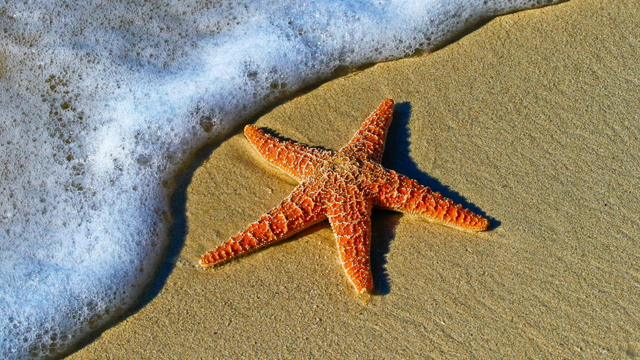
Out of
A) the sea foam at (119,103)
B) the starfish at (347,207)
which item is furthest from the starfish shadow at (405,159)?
the sea foam at (119,103)

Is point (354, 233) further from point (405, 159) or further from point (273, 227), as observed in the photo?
point (405, 159)

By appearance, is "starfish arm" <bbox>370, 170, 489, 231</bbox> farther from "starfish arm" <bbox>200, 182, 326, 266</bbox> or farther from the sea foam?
the sea foam

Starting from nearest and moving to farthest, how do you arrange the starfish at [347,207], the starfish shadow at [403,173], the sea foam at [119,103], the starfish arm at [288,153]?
the starfish at [347,207] → the starfish shadow at [403,173] → the sea foam at [119,103] → the starfish arm at [288,153]

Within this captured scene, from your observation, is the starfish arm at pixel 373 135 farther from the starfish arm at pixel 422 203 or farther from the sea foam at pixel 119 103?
the sea foam at pixel 119 103

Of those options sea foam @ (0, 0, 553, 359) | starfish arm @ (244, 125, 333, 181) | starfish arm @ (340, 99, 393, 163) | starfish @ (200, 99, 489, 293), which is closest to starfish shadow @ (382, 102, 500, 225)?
starfish arm @ (340, 99, 393, 163)

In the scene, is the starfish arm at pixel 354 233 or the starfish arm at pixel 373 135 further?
the starfish arm at pixel 373 135

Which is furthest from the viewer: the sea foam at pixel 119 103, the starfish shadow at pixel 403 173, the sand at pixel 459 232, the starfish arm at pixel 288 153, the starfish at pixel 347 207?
the starfish arm at pixel 288 153

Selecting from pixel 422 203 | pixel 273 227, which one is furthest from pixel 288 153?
pixel 422 203
